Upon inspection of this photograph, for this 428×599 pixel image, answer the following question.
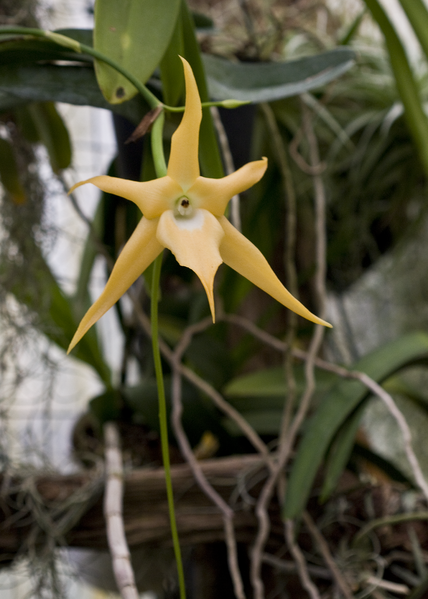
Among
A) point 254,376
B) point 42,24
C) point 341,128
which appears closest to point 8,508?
point 254,376

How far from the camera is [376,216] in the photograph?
0.94 meters

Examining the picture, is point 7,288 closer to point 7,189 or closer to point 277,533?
point 7,189

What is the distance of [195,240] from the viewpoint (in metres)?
0.20

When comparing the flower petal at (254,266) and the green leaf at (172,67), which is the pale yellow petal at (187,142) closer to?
the flower petal at (254,266)

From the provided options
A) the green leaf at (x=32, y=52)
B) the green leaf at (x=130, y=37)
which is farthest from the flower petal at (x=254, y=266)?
the green leaf at (x=32, y=52)

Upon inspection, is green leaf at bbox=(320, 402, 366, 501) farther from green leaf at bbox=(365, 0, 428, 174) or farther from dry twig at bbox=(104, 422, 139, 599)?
green leaf at bbox=(365, 0, 428, 174)

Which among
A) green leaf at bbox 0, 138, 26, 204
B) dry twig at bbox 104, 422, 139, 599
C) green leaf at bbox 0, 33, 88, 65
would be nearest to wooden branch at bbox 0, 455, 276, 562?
dry twig at bbox 104, 422, 139, 599

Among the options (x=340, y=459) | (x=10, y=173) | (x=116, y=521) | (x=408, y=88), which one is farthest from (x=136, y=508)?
(x=408, y=88)

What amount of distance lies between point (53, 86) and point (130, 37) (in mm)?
95

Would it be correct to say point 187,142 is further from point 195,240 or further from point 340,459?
point 340,459

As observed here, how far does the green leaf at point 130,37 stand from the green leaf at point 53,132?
10.0 inches

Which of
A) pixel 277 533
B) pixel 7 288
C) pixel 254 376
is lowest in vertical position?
pixel 277 533

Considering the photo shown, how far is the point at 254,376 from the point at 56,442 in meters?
0.68

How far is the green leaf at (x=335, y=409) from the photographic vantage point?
484mm
